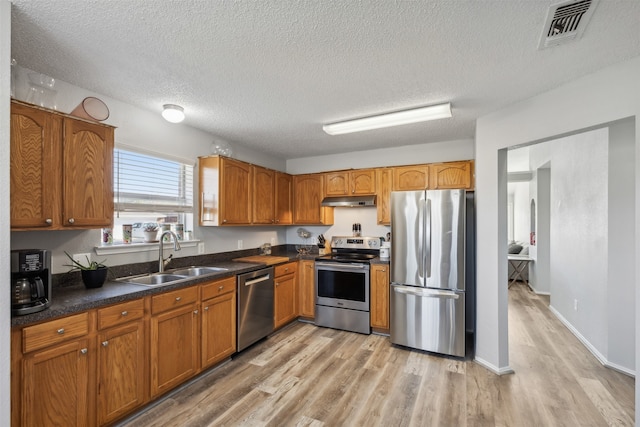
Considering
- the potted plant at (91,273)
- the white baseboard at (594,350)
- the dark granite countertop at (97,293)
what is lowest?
the white baseboard at (594,350)

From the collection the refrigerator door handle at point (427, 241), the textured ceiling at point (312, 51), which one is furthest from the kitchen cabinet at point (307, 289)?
the textured ceiling at point (312, 51)

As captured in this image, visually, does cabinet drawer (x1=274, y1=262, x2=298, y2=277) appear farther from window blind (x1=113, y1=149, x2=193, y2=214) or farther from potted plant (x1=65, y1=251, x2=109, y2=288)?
potted plant (x1=65, y1=251, x2=109, y2=288)

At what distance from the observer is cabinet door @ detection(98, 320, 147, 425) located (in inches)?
74.9

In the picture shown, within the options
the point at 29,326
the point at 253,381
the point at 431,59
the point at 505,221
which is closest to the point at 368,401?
the point at 253,381

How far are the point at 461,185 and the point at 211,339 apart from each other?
3309 millimetres

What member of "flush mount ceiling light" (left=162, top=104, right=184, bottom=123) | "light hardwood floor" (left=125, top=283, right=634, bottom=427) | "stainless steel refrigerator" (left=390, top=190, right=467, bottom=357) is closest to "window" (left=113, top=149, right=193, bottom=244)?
"flush mount ceiling light" (left=162, top=104, right=184, bottom=123)

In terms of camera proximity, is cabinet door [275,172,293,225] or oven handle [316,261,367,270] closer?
oven handle [316,261,367,270]

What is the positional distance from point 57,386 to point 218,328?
1.24m

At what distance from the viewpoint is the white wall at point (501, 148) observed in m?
2.10

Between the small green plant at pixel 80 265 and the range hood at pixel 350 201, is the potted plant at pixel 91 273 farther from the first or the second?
the range hood at pixel 350 201

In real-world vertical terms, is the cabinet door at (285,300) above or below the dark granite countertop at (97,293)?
below

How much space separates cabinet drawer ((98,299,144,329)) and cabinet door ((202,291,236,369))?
1.98 feet

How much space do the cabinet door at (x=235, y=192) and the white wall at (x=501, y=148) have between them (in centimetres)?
262

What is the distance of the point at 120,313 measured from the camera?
2.00 m
